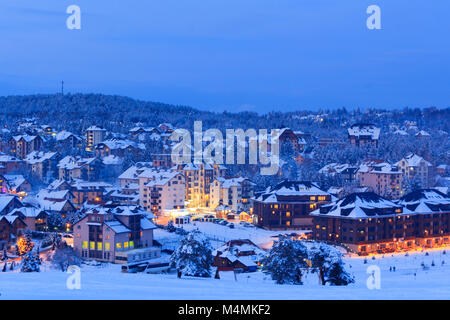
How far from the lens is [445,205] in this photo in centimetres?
2998

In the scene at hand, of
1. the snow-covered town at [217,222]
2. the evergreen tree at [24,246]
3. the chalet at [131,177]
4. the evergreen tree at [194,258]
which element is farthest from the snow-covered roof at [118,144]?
the evergreen tree at [194,258]

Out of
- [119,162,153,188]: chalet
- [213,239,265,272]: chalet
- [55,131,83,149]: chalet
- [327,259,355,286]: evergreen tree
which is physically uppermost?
[55,131,83,149]: chalet

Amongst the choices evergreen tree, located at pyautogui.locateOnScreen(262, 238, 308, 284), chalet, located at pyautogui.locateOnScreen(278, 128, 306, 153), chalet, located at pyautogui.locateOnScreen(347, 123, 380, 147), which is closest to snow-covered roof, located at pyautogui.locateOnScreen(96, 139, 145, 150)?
chalet, located at pyautogui.locateOnScreen(278, 128, 306, 153)

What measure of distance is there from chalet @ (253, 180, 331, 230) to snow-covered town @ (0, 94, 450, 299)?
6cm

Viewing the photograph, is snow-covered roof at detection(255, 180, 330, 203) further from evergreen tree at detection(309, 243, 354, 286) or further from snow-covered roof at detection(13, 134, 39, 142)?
snow-covered roof at detection(13, 134, 39, 142)

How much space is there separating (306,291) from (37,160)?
1582 inches

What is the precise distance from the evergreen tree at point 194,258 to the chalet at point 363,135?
150ft

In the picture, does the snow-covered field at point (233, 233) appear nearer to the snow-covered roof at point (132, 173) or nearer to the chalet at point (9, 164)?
the snow-covered roof at point (132, 173)

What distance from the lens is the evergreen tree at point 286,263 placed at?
1518 centimetres

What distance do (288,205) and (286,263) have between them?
15864 millimetres

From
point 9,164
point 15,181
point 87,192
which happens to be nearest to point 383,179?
point 87,192

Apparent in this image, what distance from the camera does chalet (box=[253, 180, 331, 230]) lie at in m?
30.9

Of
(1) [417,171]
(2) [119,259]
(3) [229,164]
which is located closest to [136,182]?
(3) [229,164]
